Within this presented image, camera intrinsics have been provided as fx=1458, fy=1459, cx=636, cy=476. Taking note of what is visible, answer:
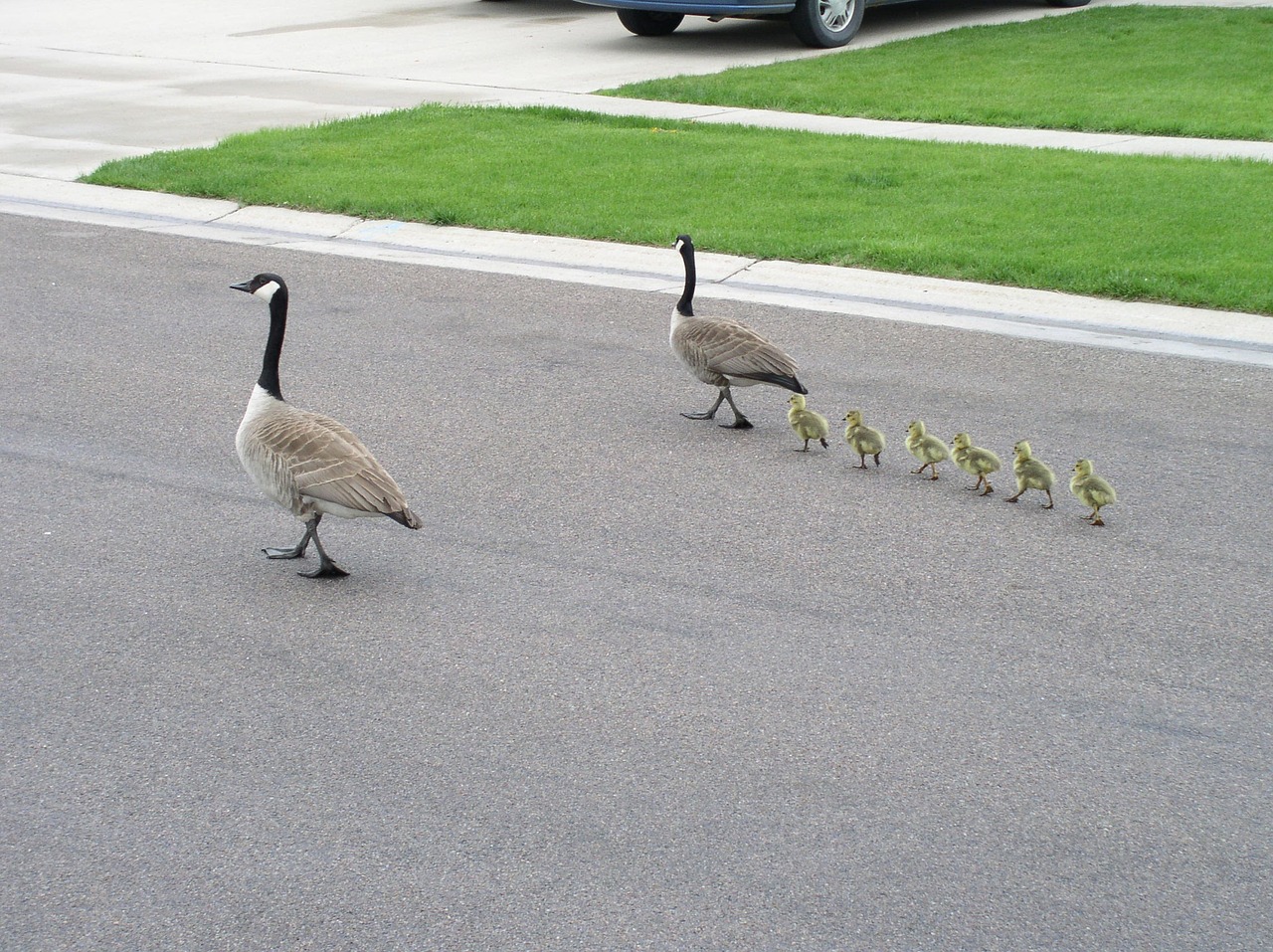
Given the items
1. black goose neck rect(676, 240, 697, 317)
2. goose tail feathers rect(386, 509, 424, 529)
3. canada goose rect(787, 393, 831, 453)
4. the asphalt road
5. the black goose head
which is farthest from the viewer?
black goose neck rect(676, 240, 697, 317)

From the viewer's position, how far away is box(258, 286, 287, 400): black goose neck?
672 centimetres

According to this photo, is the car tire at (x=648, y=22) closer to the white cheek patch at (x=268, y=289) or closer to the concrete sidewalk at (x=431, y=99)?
the concrete sidewalk at (x=431, y=99)

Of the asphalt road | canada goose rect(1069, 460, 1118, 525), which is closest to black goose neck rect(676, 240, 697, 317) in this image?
the asphalt road

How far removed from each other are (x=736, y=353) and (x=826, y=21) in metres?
14.5

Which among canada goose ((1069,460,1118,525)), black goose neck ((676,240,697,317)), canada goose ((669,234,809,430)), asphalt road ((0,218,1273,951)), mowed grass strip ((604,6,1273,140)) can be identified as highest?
mowed grass strip ((604,6,1273,140))

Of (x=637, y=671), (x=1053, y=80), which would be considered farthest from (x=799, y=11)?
(x=637, y=671)

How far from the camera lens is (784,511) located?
24.1 ft

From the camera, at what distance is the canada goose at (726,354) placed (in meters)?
8.12

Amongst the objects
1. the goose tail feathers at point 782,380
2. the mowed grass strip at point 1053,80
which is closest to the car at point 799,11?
the mowed grass strip at point 1053,80

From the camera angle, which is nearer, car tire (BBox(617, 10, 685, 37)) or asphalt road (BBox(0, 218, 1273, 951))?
asphalt road (BBox(0, 218, 1273, 951))

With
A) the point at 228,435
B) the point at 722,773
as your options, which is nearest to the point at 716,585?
the point at 722,773

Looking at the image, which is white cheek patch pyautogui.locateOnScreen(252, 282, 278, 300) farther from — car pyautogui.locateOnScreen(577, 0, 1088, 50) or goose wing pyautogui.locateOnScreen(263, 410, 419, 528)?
car pyautogui.locateOnScreen(577, 0, 1088, 50)

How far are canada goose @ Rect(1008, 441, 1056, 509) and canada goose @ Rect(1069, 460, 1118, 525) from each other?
0.16 metres

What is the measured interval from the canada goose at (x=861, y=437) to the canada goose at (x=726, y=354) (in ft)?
1.16
